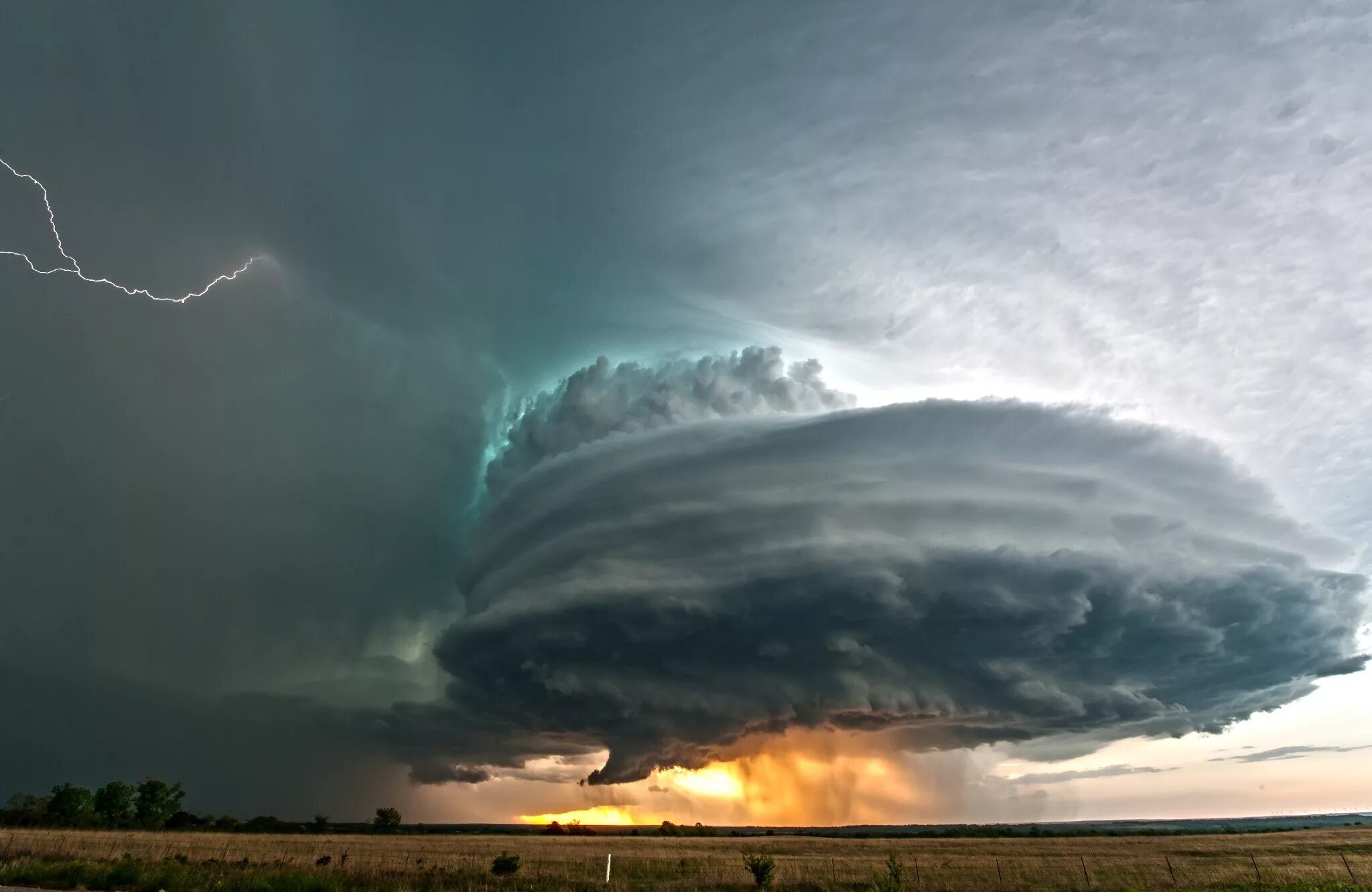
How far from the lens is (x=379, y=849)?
83.6 meters

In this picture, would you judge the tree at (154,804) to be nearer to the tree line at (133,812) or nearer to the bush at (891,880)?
the tree line at (133,812)

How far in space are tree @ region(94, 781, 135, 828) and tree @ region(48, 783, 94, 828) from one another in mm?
1610

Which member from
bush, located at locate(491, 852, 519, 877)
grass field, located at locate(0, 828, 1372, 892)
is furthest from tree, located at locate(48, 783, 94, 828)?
bush, located at locate(491, 852, 519, 877)

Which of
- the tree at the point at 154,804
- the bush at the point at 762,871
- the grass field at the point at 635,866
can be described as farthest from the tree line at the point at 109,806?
the bush at the point at 762,871

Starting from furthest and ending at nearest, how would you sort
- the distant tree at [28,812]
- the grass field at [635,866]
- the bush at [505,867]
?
1. the distant tree at [28,812]
2. the bush at [505,867]
3. the grass field at [635,866]

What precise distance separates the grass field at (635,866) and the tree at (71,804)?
110865mm

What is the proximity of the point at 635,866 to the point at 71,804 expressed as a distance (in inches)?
7394

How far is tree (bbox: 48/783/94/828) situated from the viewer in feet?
575

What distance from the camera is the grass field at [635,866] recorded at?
49.0m

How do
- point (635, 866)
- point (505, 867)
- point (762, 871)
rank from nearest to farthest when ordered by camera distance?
1. point (762, 871)
2. point (505, 867)
3. point (635, 866)

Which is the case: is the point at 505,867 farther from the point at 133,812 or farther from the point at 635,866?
the point at 133,812

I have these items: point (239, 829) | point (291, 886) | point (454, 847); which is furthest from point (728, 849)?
point (239, 829)

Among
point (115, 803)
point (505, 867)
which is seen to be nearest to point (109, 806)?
point (115, 803)

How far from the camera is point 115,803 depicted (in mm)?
184000
